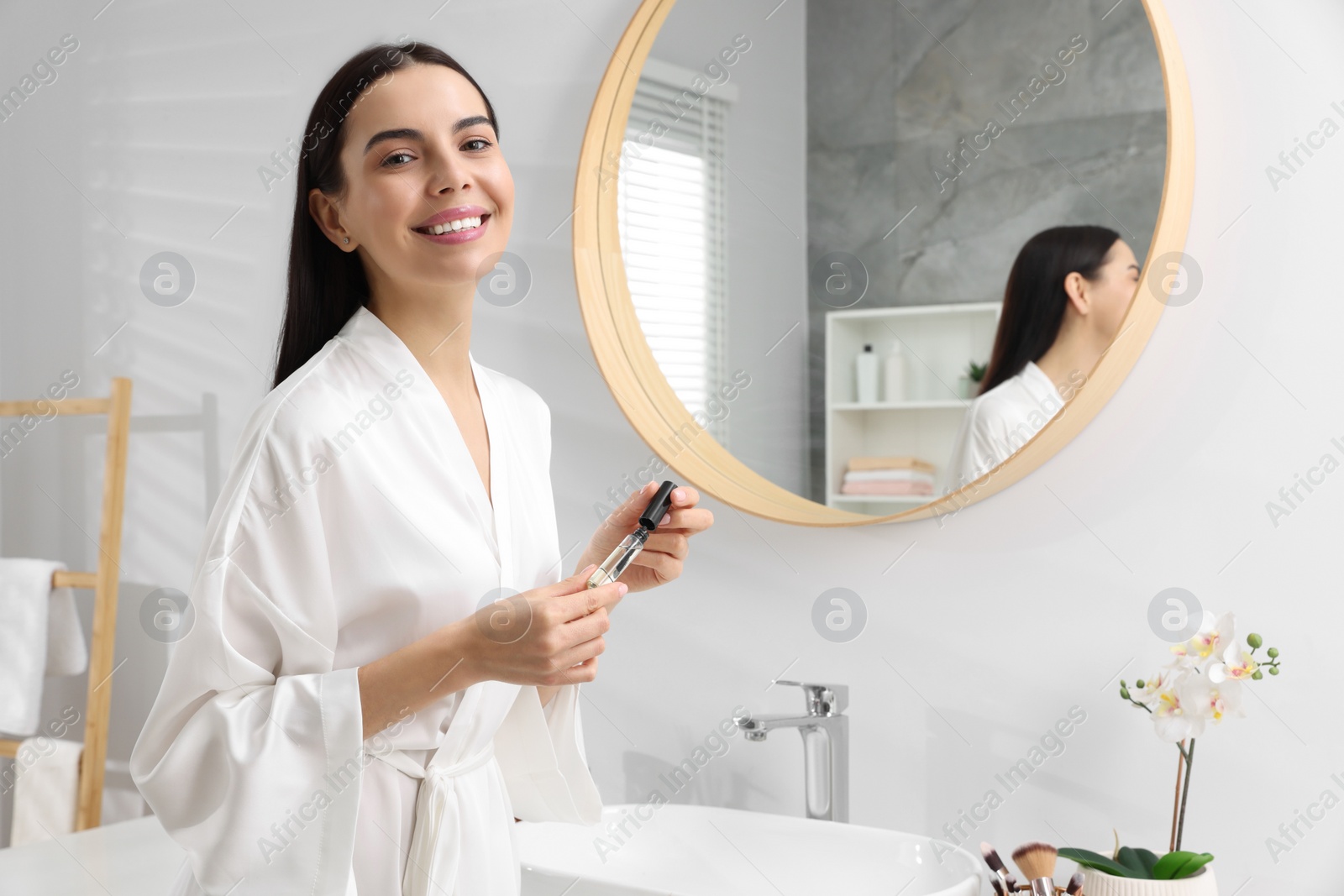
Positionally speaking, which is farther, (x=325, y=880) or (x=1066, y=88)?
(x=1066, y=88)

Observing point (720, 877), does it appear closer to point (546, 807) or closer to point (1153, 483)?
point (546, 807)

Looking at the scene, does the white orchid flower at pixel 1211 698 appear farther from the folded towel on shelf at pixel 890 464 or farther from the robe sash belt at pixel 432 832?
the robe sash belt at pixel 432 832

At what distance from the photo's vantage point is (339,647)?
2.70 feet

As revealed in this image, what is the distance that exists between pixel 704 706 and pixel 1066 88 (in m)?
0.81

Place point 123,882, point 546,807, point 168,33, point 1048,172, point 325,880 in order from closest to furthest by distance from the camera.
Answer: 1. point 325,880
2. point 546,807
3. point 1048,172
4. point 123,882
5. point 168,33

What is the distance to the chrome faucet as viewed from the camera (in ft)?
3.89

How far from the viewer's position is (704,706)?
53.7 inches

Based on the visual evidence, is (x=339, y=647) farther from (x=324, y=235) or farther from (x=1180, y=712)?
(x=1180, y=712)

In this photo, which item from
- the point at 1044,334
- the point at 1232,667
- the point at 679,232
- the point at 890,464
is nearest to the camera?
the point at 1232,667

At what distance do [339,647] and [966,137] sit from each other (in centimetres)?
81

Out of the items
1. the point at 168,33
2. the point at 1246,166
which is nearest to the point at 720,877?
the point at 1246,166

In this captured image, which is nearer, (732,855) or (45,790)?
(732,855)

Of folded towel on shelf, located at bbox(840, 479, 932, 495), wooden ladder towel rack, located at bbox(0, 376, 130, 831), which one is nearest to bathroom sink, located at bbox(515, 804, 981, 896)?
folded towel on shelf, located at bbox(840, 479, 932, 495)

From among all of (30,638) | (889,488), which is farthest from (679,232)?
(30,638)
